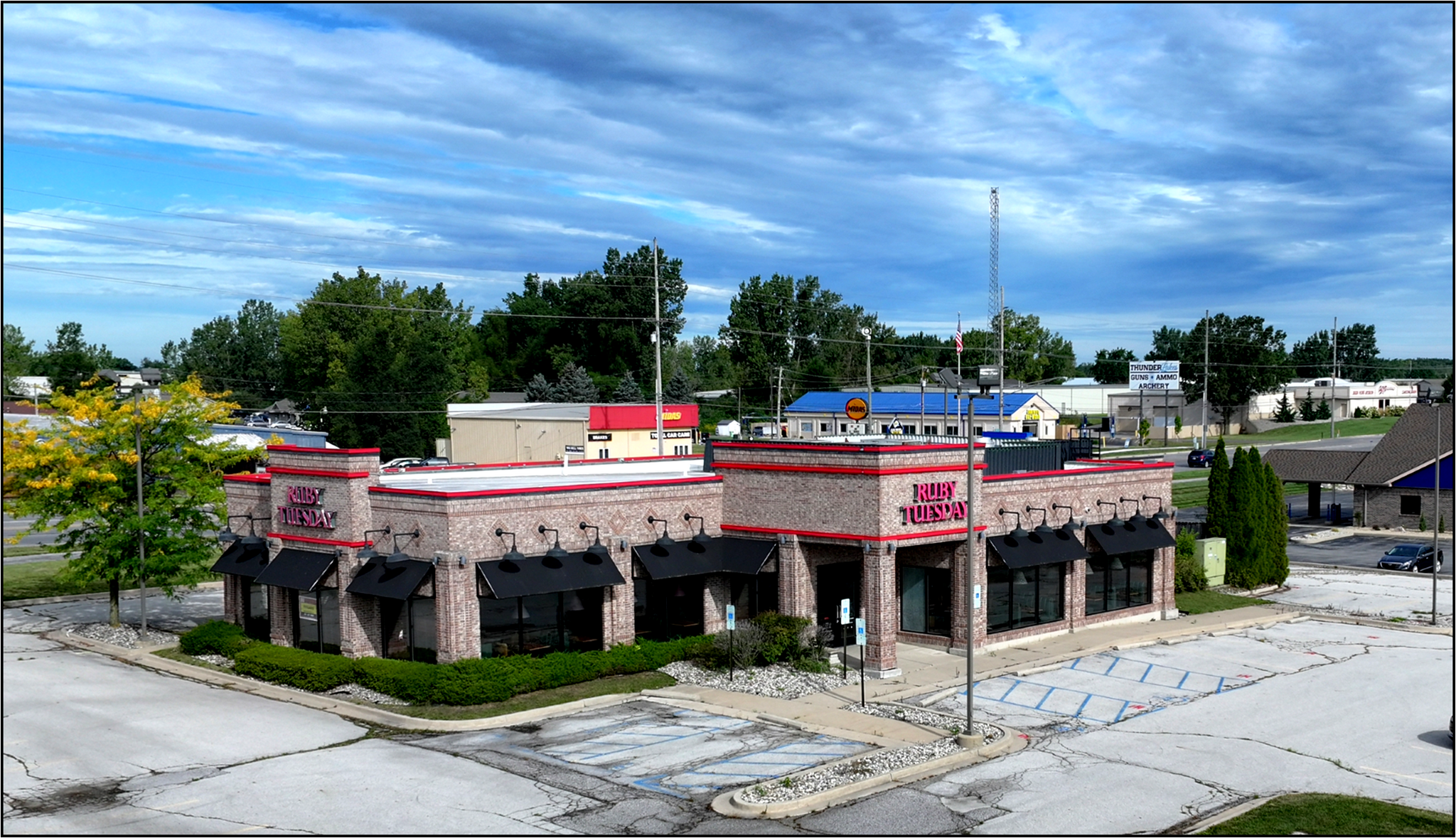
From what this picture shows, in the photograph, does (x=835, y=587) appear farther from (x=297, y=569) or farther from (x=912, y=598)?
(x=297, y=569)

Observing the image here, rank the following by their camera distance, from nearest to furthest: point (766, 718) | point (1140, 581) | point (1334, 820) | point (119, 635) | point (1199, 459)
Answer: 1. point (1334, 820)
2. point (766, 718)
3. point (119, 635)
4. point (1140, 581)
5. point (1199, 459)

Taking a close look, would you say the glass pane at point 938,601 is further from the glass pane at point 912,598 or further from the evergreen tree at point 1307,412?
the evergreen tree at point 1307,412

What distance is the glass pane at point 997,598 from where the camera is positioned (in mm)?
36906

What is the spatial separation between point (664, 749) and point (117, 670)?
62.1 feet

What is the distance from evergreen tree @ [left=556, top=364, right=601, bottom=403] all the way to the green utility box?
7702 centimetres

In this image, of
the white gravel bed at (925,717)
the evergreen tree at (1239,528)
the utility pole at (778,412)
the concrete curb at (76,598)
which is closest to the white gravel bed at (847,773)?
the white gravel bed at (925,717)

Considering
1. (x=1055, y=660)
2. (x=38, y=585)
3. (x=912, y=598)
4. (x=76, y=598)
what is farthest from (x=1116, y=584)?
(x=38, y=585)

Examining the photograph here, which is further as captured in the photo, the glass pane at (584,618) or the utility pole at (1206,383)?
the utility pole at (1206,383)

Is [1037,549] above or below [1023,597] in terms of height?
above

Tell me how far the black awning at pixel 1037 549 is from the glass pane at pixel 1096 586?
2.19m

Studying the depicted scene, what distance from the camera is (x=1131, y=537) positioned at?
134 ft

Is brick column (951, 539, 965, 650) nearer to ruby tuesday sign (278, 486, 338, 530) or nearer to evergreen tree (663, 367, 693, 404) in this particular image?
ruby tuesday sign (278, 486, 338, 530)

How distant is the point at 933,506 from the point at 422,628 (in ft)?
49.2

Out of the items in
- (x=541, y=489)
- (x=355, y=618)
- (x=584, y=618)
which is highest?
(x=541, y=489)
